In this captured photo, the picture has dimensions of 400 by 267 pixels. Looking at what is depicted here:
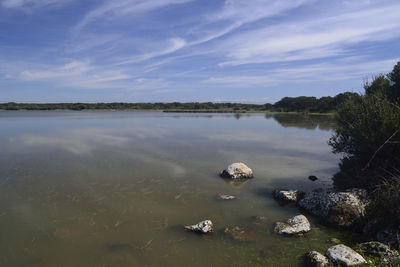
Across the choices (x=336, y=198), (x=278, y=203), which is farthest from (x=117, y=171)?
(x=336, y=198)

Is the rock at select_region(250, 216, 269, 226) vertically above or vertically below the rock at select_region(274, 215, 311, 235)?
below

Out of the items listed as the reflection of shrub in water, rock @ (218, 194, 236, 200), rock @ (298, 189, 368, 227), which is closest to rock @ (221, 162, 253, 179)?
rock @ (218, 194, 236, 200)

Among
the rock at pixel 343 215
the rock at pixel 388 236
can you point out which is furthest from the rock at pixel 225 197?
the rock at pixel 388 236

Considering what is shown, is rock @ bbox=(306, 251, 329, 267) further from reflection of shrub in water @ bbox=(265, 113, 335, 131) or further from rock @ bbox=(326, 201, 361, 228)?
reflection of shrub in water @ bbox=(265, 113, 335, 131)

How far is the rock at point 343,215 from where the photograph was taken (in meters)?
10.7

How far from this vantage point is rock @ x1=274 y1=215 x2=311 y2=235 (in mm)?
9955

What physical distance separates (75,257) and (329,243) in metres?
8.69

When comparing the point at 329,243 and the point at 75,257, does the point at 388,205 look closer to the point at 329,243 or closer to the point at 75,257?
the point at 329,243

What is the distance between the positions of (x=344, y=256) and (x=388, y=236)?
107 inches

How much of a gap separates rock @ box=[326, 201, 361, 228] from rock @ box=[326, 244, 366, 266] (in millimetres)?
2454

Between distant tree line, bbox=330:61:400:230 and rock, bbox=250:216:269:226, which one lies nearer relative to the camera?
distant tree line, bbox=330:61:400:230

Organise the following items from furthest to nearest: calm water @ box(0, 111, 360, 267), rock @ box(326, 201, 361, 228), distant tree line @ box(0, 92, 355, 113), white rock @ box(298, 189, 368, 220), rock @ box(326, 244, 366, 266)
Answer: distant tree line @ box(0, 92, 355, 113) < white rock @ box(298, 189, 368, 220) < rock @ box(326, 201, 361, 228) < calm water @ box(0, 111, 360, 267) < rock @ box(326, 244, 366, 266)

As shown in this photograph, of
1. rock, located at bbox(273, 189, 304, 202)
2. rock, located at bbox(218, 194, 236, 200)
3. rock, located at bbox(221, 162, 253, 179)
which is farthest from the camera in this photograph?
rock, located at bbox(221, 162, 253, 179)

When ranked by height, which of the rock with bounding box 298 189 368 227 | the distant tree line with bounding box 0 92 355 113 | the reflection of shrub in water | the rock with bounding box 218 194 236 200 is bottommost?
the rock with bounding box 218 194 236 200
